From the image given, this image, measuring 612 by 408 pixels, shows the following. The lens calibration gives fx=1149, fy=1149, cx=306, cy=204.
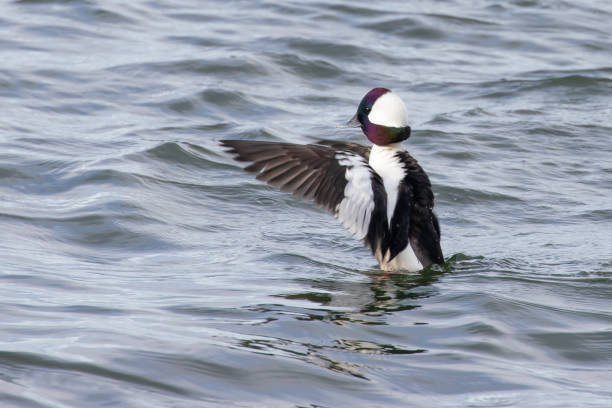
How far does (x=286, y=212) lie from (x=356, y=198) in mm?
2177

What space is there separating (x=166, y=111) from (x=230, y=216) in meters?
3.00

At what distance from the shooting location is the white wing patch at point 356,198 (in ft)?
19.8

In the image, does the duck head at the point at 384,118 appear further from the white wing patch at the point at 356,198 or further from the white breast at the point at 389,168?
the white wing patch at the point at 356,198

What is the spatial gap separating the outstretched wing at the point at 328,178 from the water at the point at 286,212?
0.42m

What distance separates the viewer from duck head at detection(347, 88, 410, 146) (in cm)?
634

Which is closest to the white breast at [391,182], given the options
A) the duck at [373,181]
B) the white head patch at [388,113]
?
the duck at [373,181]

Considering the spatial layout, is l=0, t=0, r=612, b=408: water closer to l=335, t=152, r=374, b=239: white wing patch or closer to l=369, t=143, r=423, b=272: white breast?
l=369, t=143, r=423, b=272: white breast

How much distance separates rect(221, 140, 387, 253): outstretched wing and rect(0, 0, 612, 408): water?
42cm

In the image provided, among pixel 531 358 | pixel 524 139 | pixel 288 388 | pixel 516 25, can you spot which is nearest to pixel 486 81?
pixel 524 139

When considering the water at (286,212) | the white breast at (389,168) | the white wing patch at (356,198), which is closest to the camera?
the water at (286,212)

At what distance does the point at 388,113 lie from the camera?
6344 millimetres

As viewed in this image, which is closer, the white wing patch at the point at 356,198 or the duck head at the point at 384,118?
the white wing patch at the point at 356,198

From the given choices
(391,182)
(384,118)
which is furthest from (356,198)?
(384,118)

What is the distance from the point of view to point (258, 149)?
20.1 ft
